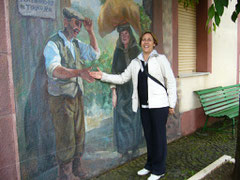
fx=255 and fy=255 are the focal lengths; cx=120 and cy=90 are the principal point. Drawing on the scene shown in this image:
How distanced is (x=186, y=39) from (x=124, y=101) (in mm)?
2738

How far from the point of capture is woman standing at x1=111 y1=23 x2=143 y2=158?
408 centimetres

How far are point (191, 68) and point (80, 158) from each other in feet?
12.8

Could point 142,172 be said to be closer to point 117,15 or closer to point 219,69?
point 117,15

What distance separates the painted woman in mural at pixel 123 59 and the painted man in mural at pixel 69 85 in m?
0.45

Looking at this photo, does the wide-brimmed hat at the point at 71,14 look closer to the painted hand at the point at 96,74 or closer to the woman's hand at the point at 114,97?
the painted hand at the point at 96,74

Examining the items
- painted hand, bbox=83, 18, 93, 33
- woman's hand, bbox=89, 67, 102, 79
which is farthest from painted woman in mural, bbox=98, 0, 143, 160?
woman's hand, bbox=89, 67, 102, 79

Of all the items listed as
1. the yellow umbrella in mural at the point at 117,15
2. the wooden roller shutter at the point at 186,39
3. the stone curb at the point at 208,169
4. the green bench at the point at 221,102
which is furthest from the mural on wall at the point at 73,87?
the green bench at the point at 221,102

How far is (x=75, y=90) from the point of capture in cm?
345

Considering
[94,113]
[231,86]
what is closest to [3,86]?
[94,113]

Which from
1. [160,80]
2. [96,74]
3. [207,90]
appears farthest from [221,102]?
[96,74]

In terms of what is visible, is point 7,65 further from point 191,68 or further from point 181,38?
point 191,68

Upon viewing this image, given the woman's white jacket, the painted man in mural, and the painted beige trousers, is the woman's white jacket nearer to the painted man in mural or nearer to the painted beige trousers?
the painted man in mural

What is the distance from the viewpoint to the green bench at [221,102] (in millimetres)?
5718

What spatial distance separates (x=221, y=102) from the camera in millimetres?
6523
